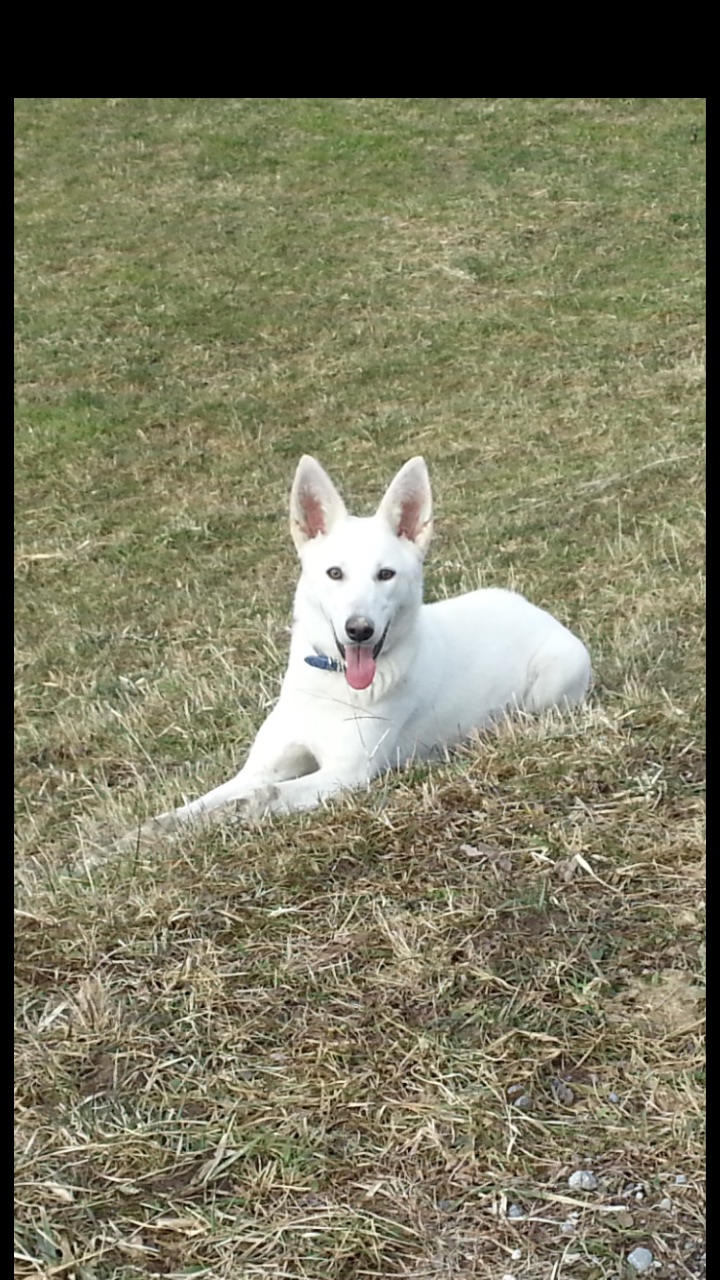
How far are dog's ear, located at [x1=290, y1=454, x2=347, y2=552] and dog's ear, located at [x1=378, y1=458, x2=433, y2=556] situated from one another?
0.19m

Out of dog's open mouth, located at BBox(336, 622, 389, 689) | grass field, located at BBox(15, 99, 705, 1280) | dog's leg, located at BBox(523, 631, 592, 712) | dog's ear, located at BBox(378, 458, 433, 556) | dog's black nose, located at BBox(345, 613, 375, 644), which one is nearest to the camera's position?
grass field, located at BBox(15, 99, 705, 1280)

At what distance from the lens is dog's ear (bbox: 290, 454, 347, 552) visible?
186 inches

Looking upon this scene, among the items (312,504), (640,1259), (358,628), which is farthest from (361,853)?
(312,504)

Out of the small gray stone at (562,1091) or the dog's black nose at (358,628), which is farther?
the dog's black nose at (358,628)

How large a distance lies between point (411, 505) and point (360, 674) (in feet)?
2.30

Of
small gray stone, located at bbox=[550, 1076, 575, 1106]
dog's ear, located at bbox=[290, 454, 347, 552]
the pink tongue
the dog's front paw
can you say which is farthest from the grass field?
dog's ear, located at bbox=[290, 454, 347, 552]

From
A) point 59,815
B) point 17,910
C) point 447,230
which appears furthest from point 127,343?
point 17,910

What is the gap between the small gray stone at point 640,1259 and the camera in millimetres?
2246

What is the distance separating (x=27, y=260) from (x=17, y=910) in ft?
60.3

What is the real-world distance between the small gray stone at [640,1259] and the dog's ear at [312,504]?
296 cm

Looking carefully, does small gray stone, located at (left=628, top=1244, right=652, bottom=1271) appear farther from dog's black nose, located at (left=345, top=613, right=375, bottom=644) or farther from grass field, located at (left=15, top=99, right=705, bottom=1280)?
dog's black nose, located at (left=345, top=613, right=375, bottom=644)

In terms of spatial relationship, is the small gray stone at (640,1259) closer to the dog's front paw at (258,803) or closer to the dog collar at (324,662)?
the dog's front paw at (258,803)

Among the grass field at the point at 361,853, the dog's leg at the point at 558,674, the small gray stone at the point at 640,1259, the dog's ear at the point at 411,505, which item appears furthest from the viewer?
the dog's leg at the point at 558,674

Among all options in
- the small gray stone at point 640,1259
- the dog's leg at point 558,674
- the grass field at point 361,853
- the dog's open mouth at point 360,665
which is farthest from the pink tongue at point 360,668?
the small gray stone at point 640,1259
